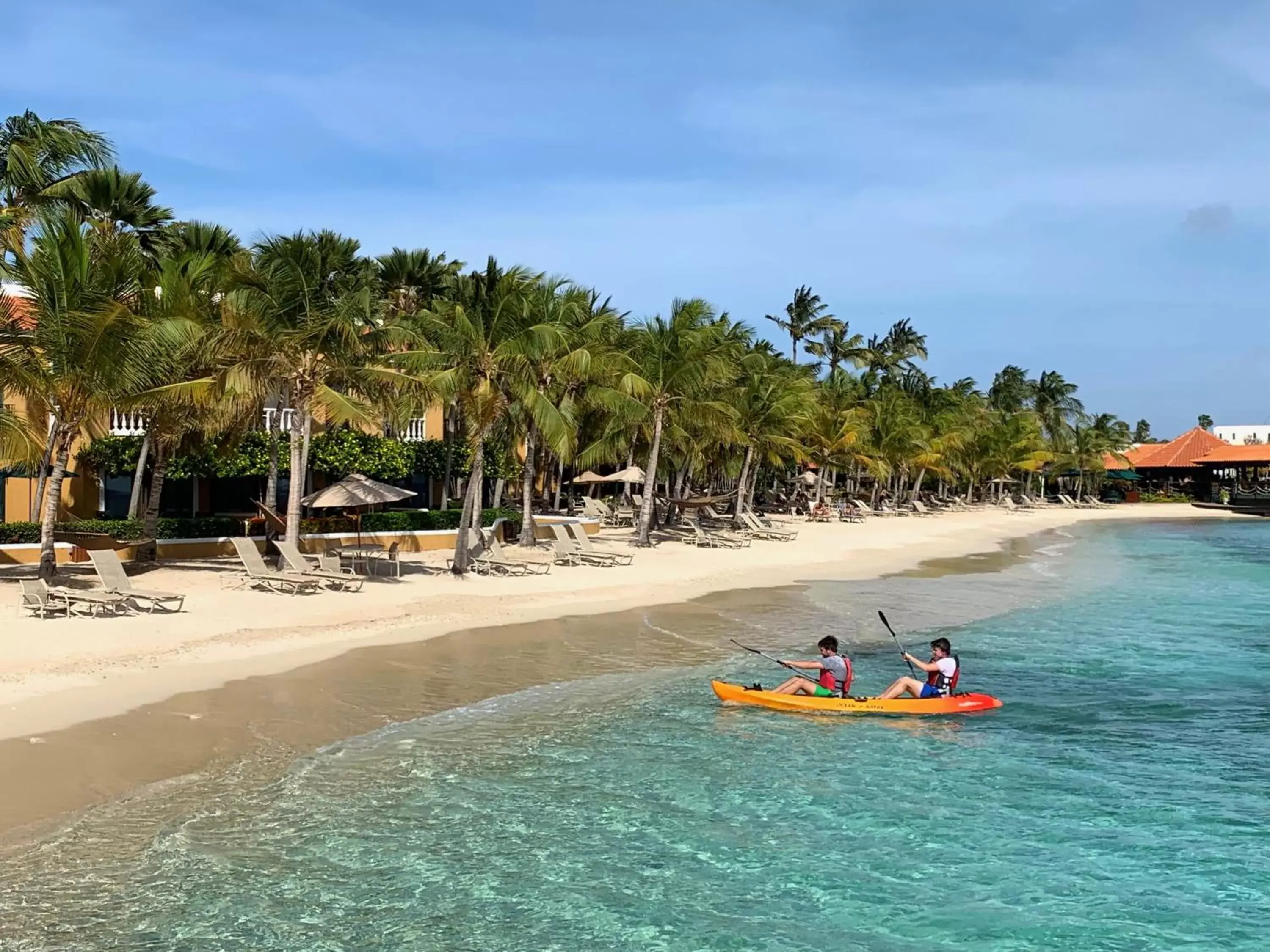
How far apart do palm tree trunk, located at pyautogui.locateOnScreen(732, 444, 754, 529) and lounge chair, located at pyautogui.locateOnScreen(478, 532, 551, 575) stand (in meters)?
14.7

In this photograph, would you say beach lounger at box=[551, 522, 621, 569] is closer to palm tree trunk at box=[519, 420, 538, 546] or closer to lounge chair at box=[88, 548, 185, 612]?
palm tree trunk at box=[519, 420, 538, 546]

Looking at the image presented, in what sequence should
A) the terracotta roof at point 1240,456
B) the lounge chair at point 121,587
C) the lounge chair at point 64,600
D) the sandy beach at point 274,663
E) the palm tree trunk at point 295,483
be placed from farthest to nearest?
the terracotta roof at point 1240,456, the palm tree trunk at point 295,483, the lounge chair at point 121,587, the lounge chair at point 64,600, the sandy beach at point 274,663

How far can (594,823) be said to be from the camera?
8.81m

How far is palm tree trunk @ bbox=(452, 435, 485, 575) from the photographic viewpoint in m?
21.9

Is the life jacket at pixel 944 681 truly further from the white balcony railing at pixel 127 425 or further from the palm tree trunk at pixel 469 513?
the white balcony railing at pixel 127 425

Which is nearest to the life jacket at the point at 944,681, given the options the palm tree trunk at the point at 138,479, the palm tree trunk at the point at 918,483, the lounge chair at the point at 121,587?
the lounge chair at the point at 121,587

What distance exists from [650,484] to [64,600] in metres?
18.7

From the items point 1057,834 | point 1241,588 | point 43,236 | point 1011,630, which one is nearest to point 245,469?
point 43,236

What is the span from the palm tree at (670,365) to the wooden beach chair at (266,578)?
44.8ft

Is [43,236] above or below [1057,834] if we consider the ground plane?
above

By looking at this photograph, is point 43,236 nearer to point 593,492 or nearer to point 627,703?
point 627,703

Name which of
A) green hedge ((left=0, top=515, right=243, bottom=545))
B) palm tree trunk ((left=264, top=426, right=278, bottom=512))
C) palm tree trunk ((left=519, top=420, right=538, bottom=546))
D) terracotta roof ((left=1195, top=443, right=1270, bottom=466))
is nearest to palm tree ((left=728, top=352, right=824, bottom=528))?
palm tree trunk ((left=519, top=420, right=538, bottom=546))

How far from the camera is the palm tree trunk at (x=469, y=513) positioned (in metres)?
21.9

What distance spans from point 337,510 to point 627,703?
16.3 meters
